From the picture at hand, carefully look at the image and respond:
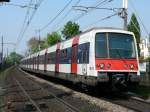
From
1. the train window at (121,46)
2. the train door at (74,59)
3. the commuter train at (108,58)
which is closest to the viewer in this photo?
the commuter train at (108,58)

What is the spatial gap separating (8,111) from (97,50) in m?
5.48

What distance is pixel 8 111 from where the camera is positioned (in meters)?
15.5

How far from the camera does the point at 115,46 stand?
63.5ft

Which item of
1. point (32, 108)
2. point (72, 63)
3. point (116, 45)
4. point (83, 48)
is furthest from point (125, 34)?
point (32, 108)

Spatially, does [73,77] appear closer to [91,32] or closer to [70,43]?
[70,43]

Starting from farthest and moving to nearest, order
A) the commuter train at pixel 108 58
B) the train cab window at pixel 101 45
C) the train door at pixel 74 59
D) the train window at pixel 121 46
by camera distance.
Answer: the train door at pixel 74 59
the train window at pixel 121 46
the train cab window at pixel 101 45
the commuter train at pixel 108 58

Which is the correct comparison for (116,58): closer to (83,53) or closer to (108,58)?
(108,58)

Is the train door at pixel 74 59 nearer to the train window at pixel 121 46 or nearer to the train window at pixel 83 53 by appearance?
the train window at pixel 83 53

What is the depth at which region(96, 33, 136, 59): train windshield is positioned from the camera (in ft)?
62.7

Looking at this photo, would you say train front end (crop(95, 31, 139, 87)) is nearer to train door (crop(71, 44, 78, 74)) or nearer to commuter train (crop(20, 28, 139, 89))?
commuter train (crop(20, 28, 139, 89))

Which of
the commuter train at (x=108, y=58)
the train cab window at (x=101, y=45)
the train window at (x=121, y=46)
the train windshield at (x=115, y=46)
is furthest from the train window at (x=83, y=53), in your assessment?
the train window at (x=121, y=46)

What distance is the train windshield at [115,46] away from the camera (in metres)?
19.1

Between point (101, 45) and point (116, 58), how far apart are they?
0.92 m

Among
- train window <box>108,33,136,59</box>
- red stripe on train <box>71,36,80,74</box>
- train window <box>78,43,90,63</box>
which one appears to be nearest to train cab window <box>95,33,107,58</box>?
train window <box>108,33,136,59</box>
